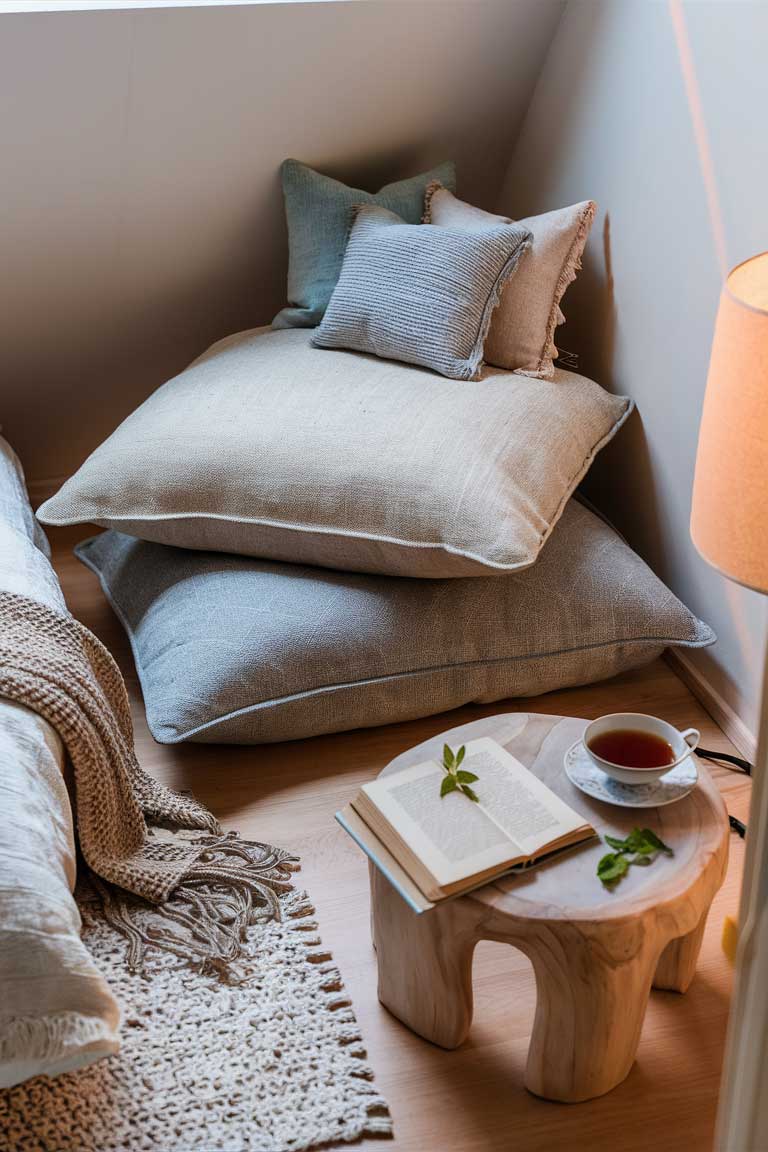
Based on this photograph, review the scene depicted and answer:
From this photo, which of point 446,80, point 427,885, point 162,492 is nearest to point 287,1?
point 446,80

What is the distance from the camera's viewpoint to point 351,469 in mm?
1861

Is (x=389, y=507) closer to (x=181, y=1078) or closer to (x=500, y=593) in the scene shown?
(x=500, y=593)

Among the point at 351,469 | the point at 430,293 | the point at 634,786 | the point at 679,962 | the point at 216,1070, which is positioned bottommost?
the point at 216,1070

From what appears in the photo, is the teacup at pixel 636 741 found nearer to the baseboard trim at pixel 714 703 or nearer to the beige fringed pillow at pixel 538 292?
the baseboard trim at pixel 714 703

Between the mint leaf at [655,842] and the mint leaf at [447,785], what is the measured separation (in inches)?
8.9

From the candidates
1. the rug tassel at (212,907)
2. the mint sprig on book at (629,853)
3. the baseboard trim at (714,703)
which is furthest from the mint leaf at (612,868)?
the baseboard trim at (714,703)

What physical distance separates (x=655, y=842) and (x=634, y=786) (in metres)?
0.09

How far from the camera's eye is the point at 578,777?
1.40 meters

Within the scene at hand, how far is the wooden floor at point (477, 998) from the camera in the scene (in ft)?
4.31

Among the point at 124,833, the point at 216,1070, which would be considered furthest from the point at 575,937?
the point at 124,833

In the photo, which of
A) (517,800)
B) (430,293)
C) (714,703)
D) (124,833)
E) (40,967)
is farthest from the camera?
(430,293)

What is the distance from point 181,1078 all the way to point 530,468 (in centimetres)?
107

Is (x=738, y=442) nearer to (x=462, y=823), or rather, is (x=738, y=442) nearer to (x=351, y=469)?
(x=462, y=823)

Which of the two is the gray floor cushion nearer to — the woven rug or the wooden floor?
the wooden floor
